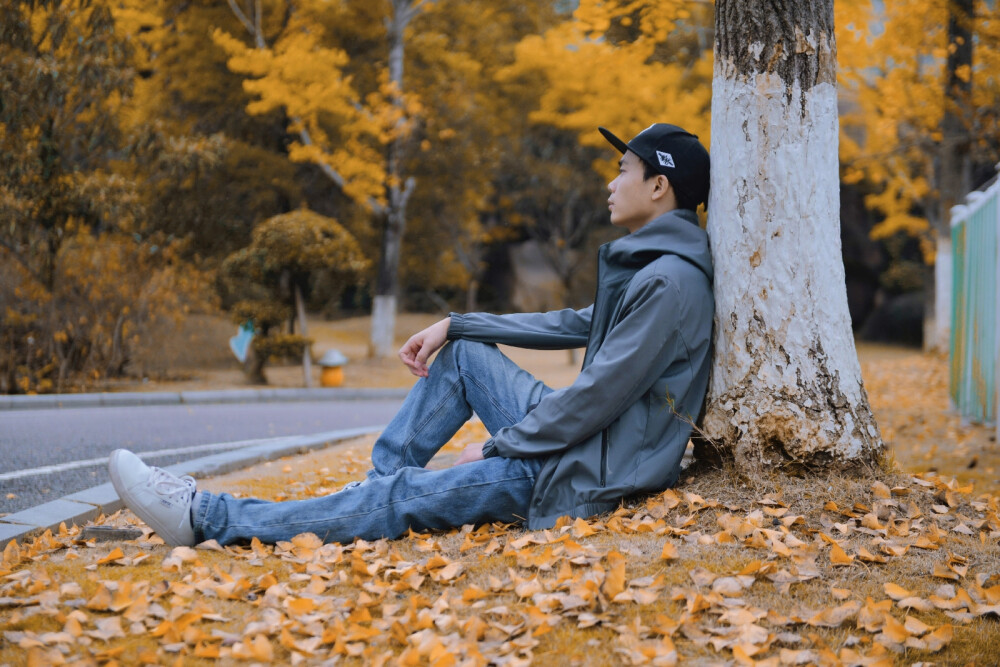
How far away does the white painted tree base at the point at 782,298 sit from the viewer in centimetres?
328

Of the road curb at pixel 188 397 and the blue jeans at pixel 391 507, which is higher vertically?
the blue jeans at pixel 391 507

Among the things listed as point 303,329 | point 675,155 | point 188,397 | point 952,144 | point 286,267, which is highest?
point 952,144

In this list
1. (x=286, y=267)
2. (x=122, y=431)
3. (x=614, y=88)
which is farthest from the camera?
(x=614, y=88)

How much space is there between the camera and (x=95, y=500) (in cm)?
411

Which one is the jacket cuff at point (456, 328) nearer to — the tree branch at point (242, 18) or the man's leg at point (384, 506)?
the man's leg at point (384, 506)

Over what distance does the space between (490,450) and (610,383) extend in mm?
515

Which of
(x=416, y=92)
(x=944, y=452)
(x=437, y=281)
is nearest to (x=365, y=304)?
(x=437, y=281)

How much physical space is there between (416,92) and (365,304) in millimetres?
10547

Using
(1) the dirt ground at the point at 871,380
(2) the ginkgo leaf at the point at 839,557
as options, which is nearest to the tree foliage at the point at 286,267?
(1) the dirt ground at the point at 871,380

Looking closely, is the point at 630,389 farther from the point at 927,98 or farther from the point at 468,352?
the point at 927,98

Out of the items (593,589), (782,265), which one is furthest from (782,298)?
(593,589)

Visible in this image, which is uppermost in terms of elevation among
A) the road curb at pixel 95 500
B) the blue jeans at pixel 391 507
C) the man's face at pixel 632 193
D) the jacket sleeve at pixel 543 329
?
the man's face at pixel 632 193

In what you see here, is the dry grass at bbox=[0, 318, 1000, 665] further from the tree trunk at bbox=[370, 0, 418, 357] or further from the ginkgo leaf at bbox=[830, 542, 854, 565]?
the tree trunk at bbox=[370, 0, 418, 357]

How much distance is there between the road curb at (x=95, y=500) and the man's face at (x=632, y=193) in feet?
8.81
